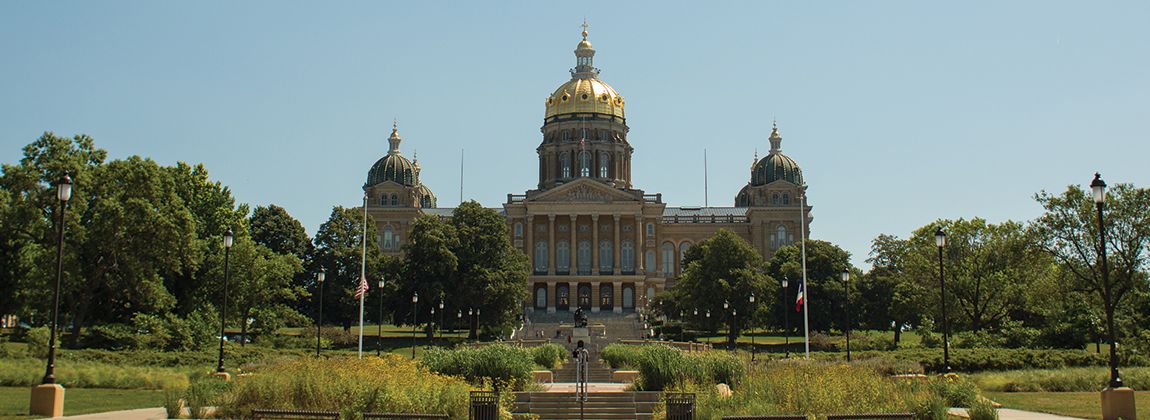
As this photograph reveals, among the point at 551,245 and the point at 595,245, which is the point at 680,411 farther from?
the point at 551,245

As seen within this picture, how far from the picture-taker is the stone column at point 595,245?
325 ft

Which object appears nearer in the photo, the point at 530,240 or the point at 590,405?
the point at 590,405

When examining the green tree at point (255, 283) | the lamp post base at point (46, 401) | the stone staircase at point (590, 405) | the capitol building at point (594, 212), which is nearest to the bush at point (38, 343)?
the green tree at point (255, 283)

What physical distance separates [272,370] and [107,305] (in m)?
28.0

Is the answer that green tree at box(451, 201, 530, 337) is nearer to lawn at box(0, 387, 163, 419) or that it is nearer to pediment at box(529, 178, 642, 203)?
pediment at box(529, 178, 642, 203)

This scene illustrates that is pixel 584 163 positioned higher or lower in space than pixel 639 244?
higher

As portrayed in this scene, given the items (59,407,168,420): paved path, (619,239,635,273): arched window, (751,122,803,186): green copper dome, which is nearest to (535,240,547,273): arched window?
(619,239,635,273): arched window

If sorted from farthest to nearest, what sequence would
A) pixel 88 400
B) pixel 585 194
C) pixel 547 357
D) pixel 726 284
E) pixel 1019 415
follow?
1. pixel 585 194
2. pixel 726 284
3. pixel 547 357
4. pixel 88 400
5. pixel 1019 415

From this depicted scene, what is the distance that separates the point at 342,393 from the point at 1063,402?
58.7ft

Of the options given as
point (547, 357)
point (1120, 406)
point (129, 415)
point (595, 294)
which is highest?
point (595, 294)

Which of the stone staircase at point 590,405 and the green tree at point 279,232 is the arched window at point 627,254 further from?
the stone staircase at point 590,405

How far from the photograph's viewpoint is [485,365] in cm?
2719

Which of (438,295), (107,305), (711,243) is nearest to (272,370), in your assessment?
(107,305)

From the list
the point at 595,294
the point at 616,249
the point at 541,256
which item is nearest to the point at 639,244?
the point at 616,249
